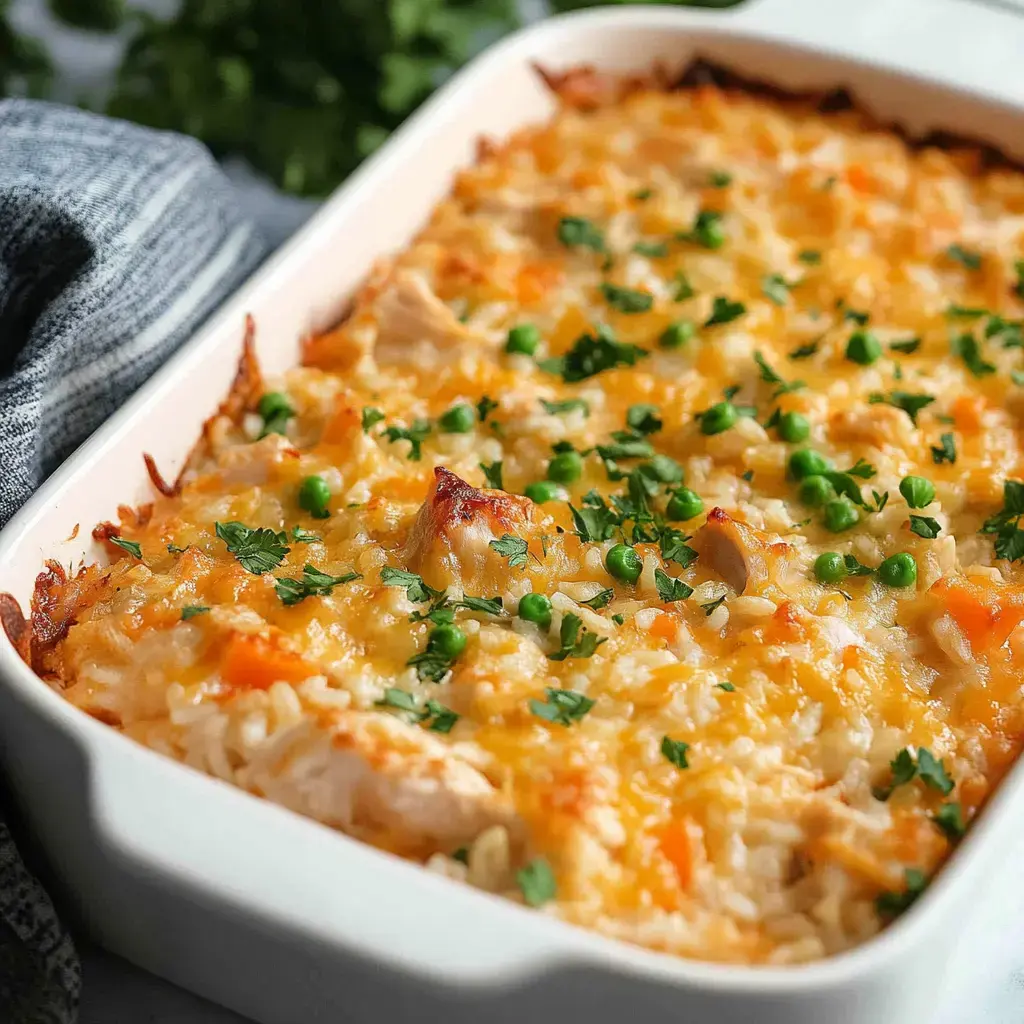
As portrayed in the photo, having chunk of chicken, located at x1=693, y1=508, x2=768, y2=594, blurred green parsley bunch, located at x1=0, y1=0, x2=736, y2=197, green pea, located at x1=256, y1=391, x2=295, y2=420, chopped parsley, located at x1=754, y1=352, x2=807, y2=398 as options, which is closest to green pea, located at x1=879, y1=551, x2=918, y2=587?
chunk of chicken, located at x1=693, y1=508, x2=768, y2=594

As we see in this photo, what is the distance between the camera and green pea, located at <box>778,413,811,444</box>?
3.17 m

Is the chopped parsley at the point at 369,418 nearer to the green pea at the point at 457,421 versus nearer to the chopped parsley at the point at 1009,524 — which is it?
the green pea at the point at 457,421

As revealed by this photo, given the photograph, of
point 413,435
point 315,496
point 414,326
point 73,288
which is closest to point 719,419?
point 413,435

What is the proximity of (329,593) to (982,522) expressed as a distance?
143 centimetres

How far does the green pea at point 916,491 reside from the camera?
299 centimetres

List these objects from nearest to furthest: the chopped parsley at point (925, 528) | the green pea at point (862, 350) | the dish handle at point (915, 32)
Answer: the chopped parsley at point (925, 528) → the green pea at point (862, 350) → the dish handle at point (915, 32)

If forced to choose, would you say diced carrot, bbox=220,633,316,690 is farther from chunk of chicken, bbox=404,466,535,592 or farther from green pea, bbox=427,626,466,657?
chunk of chicken, bbox=404,466,535,592

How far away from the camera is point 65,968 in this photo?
2574mm

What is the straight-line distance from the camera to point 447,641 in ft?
8.53

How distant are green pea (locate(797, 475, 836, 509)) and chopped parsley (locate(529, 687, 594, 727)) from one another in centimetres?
78

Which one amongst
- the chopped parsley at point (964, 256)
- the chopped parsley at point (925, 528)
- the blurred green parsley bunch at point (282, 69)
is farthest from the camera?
the blurred green parsley bunch at point (282, 69)

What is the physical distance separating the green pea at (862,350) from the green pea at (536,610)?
46.6 inches

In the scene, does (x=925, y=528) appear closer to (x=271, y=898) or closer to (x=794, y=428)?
(x=794, y=428)

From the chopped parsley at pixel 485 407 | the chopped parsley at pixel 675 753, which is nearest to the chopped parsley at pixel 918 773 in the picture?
the chopped parsley at pixel 675 753
